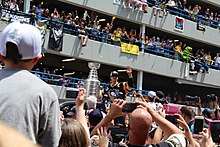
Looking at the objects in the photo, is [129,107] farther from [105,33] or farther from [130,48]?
[130,48]

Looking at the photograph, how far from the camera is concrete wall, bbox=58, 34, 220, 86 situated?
23172mm

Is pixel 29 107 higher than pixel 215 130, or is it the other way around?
pixel 29 107

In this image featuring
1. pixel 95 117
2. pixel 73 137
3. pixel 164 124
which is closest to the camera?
pixel 73 137

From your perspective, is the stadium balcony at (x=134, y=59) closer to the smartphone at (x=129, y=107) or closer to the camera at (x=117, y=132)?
the camera at (x=117, y=132)

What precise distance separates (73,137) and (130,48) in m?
23.4

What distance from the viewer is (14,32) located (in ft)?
7.48

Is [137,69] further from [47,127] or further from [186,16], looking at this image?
[47,127]

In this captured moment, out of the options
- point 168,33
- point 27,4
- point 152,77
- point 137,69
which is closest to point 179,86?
point 152,77

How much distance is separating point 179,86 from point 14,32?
31.7 m

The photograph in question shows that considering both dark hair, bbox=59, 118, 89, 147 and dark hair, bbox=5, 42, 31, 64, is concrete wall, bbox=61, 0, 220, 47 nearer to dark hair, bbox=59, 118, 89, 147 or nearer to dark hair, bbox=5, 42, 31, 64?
dark hair, bbox=59, 118, 89, 147

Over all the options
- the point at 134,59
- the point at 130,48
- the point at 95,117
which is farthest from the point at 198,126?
the point at 134,59

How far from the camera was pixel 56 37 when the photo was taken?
20922 mm

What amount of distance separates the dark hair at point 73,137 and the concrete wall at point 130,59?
776 inches

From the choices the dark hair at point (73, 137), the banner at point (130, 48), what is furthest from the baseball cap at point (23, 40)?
the banner at point (130, 48)
